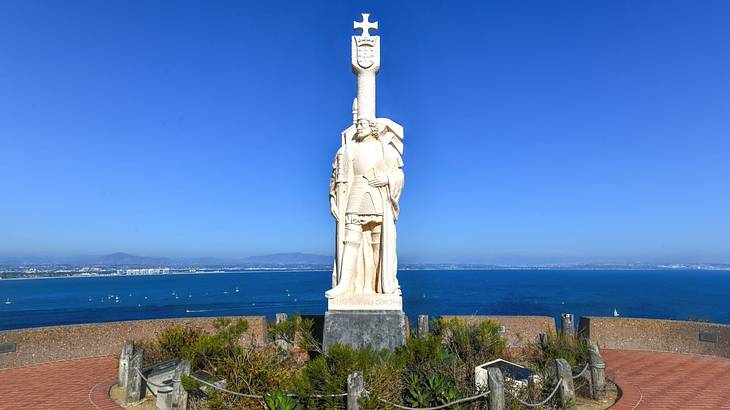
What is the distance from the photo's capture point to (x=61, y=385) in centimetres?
861

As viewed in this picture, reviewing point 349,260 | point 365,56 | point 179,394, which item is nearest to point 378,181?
point 349,260

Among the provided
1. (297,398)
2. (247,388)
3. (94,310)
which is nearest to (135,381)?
(247,388)

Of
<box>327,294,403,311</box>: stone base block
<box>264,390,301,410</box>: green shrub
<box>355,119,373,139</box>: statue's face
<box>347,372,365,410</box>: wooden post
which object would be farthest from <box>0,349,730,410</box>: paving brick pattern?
<box>355,119,373,139</box>: statue's face

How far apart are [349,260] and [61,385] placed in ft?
18.3

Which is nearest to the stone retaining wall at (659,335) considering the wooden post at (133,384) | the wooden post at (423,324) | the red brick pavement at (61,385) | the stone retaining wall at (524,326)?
the stone retaining wall at (524,326)

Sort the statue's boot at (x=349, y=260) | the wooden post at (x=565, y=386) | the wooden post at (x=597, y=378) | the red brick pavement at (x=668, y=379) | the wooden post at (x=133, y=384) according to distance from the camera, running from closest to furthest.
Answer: the wooden post at (x=565, y=386) < the wooden post at (x=133, y=384) < the red brick pavement at (x=668, y=379) < the wooden post at (x=597, y=378) < the statue's boot at (x=349, y=260)

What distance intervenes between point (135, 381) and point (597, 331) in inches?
403

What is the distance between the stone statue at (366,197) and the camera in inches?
341

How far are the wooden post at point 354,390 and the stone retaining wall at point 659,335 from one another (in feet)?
27.9

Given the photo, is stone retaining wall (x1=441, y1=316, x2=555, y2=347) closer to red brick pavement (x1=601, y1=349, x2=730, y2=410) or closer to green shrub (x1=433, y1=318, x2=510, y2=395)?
red brick pavement (x1=601, y1=349, x2=730, y2=410)

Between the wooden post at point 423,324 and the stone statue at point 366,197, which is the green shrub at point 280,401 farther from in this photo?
the wooden post at point 423,324

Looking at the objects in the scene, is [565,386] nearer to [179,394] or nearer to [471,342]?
[471,342]

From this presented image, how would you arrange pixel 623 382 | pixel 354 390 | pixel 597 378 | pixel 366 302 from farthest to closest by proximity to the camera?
pixel 623 382, pixel 366 302, pixel 597 378, pixel 354 390

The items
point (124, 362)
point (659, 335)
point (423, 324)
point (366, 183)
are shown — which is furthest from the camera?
point (659, 335)
